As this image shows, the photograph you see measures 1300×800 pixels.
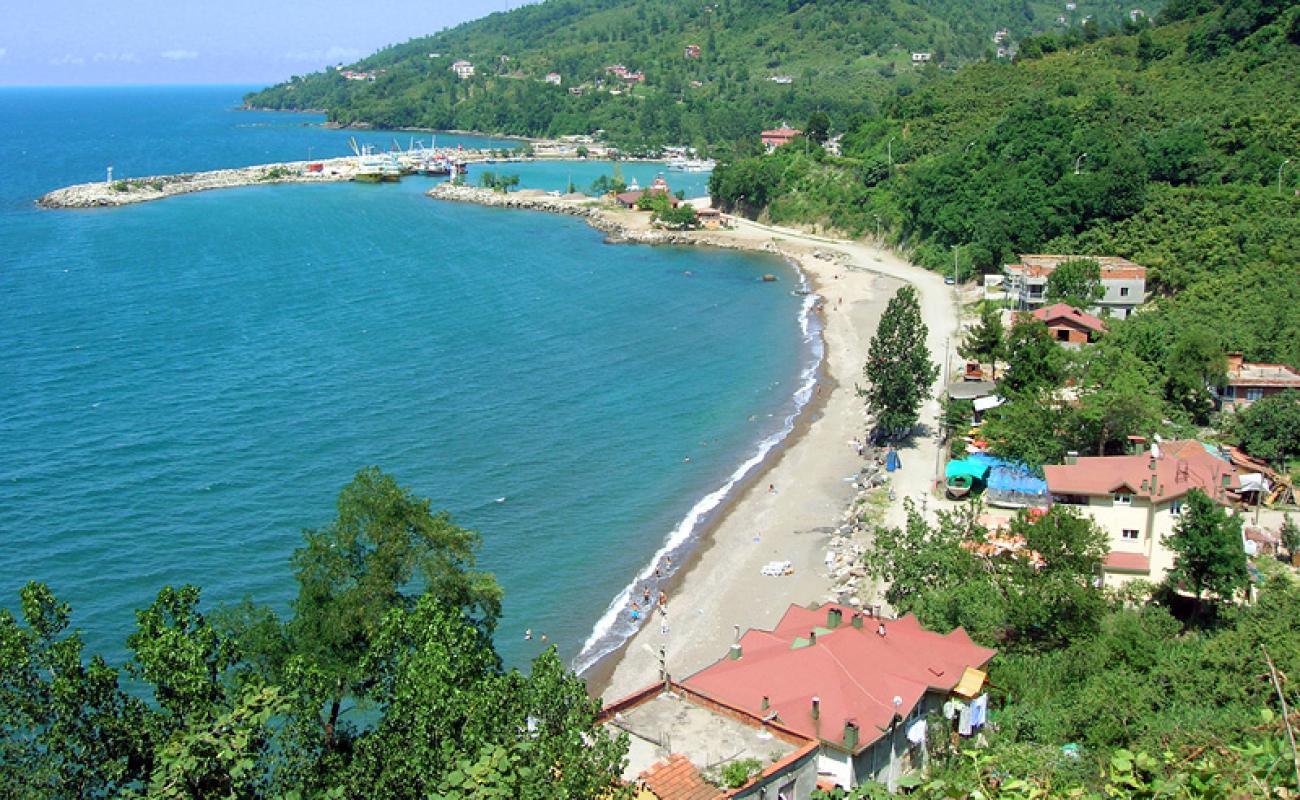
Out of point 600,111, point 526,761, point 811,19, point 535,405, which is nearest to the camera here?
point 526,761

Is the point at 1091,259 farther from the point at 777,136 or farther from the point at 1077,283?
the point at 777,136

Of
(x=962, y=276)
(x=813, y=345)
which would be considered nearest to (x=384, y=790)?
(x=813, y=345)

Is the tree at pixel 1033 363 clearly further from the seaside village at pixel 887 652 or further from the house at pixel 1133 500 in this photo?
the house at pixel 1133 500

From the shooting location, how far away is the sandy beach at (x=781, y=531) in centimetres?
2383

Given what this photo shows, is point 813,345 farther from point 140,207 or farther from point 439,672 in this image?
point 140,207

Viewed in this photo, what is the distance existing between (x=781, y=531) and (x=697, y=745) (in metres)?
15.9

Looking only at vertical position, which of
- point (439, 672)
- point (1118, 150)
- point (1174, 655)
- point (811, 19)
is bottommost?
point (1174, 655)

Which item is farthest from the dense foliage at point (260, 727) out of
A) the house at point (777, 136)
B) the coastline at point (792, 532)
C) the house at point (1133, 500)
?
the house at point (777, 136)

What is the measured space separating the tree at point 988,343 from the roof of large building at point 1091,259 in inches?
296

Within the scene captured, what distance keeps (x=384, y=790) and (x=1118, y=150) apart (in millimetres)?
53002

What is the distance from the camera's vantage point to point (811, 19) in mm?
158375

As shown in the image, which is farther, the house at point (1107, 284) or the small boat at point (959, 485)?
the house at point (1107, 284)

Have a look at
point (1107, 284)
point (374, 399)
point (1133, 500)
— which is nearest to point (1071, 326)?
point (1107, 284)

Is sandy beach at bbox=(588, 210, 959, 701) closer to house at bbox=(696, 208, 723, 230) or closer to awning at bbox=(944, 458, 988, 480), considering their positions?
awning at bbox=(944, 458, 988, 480)
